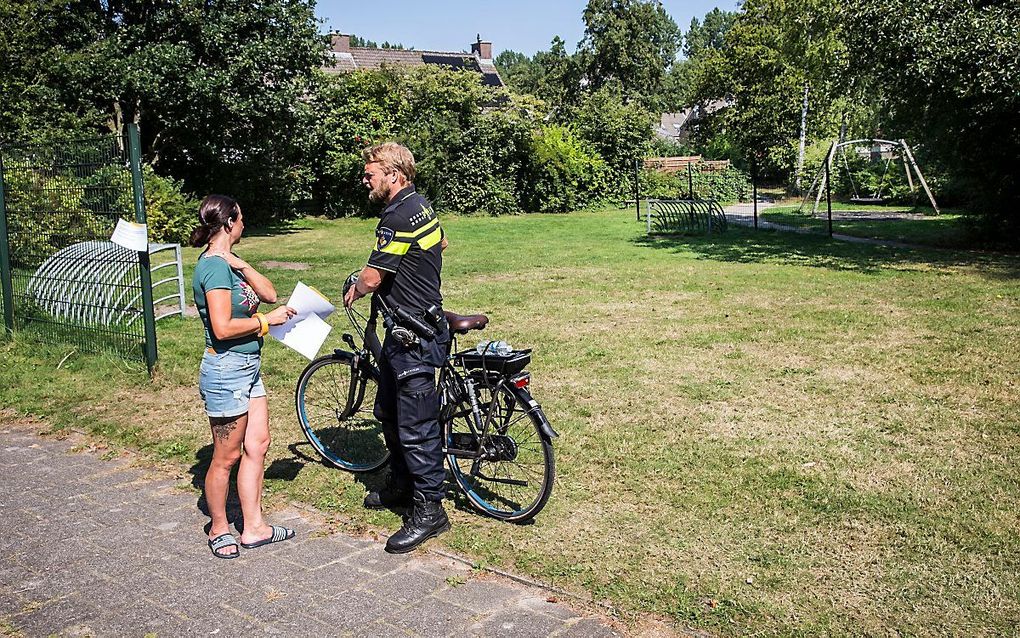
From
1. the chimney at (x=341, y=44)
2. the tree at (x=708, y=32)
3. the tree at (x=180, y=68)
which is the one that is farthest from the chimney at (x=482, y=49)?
the tree at (x=708, y=32)

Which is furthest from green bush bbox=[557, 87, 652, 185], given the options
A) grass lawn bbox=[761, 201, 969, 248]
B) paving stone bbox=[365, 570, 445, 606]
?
paving stone bbox=[365, 570, 445, 606]

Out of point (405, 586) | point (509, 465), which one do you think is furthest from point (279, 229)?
point (405, 586)

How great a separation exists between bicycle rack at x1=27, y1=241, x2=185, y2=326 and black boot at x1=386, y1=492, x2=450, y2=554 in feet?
13.8

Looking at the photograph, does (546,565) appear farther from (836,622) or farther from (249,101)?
(249,101)

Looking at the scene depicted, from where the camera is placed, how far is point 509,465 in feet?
15.7

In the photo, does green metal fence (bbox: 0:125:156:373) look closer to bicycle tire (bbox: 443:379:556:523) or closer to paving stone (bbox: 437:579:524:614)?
bicycle tire (bbox: 443:379:556:523)

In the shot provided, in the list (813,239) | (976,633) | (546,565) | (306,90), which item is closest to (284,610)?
(546,565)

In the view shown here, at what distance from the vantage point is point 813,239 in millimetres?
18984

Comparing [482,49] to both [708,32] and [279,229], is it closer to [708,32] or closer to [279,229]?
[279,229]

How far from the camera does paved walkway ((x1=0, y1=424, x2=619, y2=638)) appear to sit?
358 centimetres

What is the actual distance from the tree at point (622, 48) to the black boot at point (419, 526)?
60.2m

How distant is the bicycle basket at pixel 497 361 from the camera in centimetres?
445

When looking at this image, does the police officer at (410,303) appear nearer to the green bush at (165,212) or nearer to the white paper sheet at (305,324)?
the white paper sheet at (305,324)

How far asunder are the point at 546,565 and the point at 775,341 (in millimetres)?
5415
